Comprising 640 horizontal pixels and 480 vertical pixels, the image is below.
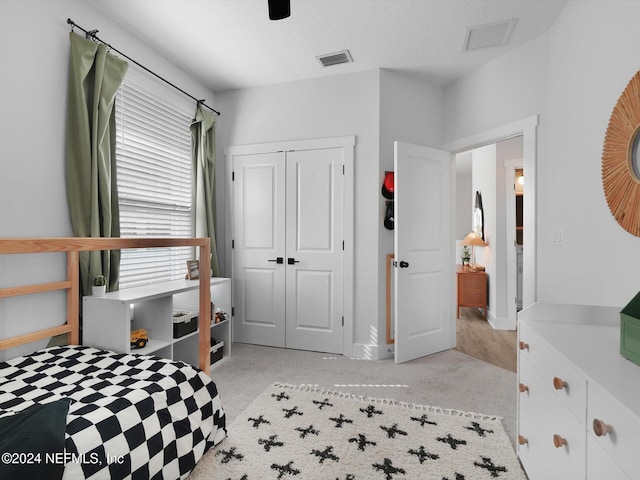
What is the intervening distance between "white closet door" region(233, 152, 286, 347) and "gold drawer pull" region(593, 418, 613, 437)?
9.14 ft

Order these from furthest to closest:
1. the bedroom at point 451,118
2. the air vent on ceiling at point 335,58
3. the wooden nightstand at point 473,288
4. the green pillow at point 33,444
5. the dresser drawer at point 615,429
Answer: the wooden nightstand at point 473,288 → the air vent on ceiling at point 335,58 → the bedroom at point 451,118 → the green pillow at point 33,444 → the dresser drawer at point 615,429

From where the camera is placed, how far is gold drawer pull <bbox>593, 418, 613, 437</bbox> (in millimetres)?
865

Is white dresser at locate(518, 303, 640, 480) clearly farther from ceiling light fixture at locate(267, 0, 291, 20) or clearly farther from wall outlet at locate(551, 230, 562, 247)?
ceiling light fixture at locate(267, 0, 291, 20)

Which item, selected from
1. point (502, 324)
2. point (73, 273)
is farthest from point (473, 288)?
point (73, 273)

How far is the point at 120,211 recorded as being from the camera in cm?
260

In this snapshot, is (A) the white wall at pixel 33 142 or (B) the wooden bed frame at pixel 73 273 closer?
(B) the wooden bed frame at pixel 73 273

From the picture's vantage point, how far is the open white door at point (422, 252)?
3.01 meters

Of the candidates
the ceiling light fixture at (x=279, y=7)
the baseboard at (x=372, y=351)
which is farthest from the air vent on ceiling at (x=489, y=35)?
the baseboard at (x=372, y=351)

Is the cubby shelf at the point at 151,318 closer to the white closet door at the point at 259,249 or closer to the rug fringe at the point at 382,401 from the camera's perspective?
the white closet door at the point at 259,249

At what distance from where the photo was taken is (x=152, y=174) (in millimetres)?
2896

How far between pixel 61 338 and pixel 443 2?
3.20 m

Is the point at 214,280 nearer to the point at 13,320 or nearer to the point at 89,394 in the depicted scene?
the point at 13,320

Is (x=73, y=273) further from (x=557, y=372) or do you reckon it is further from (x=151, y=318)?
(x=557, y=372)

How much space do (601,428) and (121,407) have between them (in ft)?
5.22
